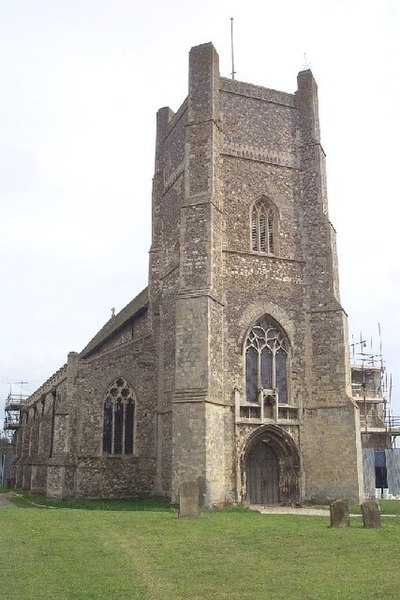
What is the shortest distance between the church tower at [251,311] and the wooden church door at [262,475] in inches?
1.7

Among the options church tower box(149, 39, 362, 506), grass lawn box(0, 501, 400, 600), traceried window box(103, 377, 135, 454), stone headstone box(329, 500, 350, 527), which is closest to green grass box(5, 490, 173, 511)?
church tower box(149, 39, 362, 506)

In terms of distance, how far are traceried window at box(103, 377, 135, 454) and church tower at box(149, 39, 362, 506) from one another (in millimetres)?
1476

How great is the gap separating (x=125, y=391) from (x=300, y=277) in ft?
28.0

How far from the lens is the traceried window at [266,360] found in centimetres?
2208

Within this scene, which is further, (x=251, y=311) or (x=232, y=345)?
(x=251, y=311)

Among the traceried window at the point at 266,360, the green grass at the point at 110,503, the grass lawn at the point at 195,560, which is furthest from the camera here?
the traceried window at the point at 266,360

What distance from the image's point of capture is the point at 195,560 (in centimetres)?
962

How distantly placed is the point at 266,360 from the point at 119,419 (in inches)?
261

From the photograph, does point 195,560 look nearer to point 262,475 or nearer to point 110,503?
point 110,503

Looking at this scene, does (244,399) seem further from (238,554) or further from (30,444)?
(30,444)

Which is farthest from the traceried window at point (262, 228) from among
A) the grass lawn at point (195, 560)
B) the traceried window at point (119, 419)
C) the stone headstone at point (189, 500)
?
the grass lawn at point (195, 560)

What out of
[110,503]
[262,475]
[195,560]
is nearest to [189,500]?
[195,560]

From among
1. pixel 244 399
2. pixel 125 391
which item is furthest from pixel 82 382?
pixel 244 399

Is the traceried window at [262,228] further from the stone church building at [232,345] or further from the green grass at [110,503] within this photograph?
the green grass at [110,503]
